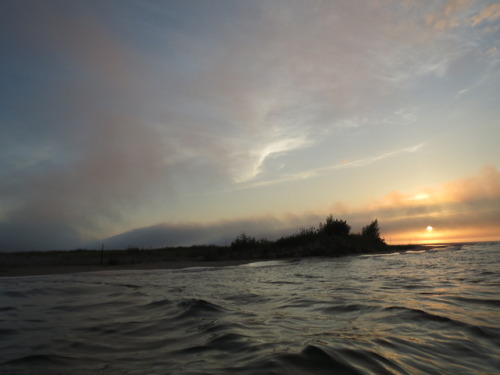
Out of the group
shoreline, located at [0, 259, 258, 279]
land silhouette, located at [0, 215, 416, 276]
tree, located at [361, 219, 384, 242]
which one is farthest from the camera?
tree, located at [361, 219, 384, 242]

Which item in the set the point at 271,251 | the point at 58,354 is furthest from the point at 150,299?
the point at 271,251

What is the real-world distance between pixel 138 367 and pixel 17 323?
4407mm

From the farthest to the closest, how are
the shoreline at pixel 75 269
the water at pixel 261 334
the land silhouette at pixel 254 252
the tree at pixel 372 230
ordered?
the tree at pixel 372 230 < the land silhouette at pixel 254 252 < the shoreline at pixel 75 269 < the water at pixel 261 334

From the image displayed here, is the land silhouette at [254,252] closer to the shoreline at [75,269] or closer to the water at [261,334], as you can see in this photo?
the shoreline at [75,269]

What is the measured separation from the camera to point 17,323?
681 cm

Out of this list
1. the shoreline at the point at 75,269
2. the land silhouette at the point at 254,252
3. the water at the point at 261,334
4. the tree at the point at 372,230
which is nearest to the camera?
the water at the point at 261,334

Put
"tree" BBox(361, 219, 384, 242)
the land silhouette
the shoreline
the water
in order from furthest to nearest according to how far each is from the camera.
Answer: "tree" BBox(361, 219, 384, 242)
the land silhouette
the shoreline
the water

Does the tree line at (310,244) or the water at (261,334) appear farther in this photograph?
the tree line at (310,244)

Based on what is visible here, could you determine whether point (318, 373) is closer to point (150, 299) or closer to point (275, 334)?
point (275, 334)

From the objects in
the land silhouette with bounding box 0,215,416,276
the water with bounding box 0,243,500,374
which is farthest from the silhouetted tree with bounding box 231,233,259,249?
the water with bounding box 0,243,500,374

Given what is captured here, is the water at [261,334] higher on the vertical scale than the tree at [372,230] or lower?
lower

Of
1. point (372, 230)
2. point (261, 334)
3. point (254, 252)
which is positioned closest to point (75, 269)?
point (254, 252)

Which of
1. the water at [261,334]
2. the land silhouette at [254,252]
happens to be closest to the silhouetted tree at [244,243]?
the land silhouette at [254,252]

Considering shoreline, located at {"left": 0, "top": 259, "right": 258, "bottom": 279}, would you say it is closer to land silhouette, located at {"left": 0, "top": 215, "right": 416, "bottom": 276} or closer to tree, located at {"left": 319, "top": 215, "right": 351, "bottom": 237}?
land silhouette, located at {"left": 0, "top": 215, "right": 416, "bottom": 276}
